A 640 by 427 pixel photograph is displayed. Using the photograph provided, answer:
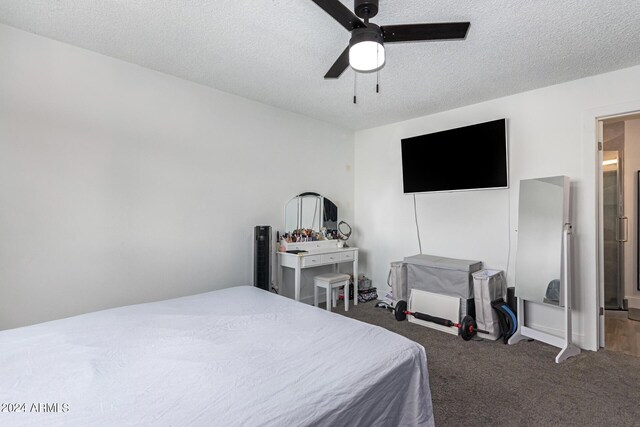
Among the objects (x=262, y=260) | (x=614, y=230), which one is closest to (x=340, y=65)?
(x=262, y=260)

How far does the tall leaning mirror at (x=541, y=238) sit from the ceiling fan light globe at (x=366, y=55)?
84.9 inches

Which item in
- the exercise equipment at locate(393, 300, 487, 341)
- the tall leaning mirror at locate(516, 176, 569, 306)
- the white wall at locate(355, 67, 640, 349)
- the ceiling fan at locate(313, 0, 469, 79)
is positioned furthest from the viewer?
the exercise equipment at locate(393, 300, 487, 341)

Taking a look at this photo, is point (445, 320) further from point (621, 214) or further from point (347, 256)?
point (621, 214)

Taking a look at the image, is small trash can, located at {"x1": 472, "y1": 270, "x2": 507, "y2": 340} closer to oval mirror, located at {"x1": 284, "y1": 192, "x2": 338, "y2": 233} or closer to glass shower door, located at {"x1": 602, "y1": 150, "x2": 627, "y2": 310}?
oval mirror, located at {"x1": 284, "y1": 192, "x2": 338, "y2": 233}

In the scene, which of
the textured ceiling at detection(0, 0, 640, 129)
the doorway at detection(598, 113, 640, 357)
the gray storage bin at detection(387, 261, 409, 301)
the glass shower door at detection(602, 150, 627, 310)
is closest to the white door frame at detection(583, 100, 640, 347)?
the textured ceiling at detection(0, 0, 640, 129)

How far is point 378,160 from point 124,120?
10.2 feet

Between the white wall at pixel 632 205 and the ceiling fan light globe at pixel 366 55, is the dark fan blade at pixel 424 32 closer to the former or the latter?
the ceiling fan light globe at pixel 366 55

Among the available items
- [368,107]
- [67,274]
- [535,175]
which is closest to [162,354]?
[67,274]

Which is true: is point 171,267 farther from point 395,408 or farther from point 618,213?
point 618,213

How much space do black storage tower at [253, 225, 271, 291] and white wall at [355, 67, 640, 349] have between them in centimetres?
183

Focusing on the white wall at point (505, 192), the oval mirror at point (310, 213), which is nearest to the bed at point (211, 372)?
the oval mirror at point (310, 213)

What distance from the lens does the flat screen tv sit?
3194 millimetres

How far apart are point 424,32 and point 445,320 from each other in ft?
8.55

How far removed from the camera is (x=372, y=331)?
164cm
